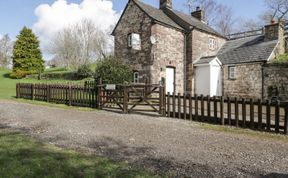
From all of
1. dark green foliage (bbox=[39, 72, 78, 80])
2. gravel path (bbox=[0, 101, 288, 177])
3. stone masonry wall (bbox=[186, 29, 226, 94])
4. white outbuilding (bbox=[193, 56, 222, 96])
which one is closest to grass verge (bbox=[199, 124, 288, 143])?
gravel path (bbox=[0, 101, 288, 177])

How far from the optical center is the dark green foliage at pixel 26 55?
39.6m

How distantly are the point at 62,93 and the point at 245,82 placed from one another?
14.5 meters

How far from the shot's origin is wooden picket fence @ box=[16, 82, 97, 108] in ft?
50.5

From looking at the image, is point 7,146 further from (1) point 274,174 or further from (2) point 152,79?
(2) point 152,79

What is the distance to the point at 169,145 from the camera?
690 centimetres

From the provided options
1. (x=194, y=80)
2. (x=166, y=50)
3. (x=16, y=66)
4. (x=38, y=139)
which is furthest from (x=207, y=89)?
(x=16, y=66)

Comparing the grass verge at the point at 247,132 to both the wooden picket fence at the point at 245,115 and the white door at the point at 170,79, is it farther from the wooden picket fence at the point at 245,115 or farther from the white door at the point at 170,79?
the white door at the point at 170,79

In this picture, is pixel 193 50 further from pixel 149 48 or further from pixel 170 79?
pixel 149 48

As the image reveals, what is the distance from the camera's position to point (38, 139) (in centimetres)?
728

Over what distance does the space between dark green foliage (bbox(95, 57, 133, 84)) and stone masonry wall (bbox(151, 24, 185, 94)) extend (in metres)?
3.26

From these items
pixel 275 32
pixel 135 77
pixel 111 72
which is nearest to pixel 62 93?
pixel 111 72

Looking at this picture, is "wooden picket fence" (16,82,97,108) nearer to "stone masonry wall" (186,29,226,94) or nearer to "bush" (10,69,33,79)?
→ "stone masonry wall" (186,29,226,94)

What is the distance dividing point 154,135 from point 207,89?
15557 mm

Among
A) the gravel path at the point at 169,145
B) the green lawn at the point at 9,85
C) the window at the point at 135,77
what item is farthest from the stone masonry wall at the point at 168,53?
the green lawn at the point at 9,85
